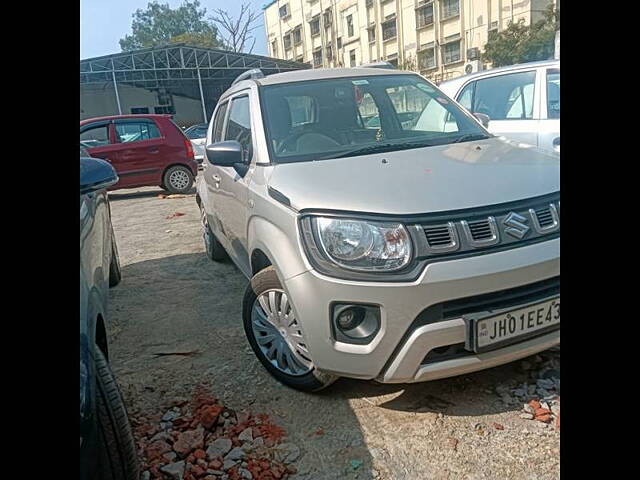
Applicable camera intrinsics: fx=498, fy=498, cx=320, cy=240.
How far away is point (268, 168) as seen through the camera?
8.87ft

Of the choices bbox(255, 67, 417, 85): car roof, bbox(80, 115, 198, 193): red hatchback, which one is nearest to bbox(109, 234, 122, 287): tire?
bbox(255, 67, 417, 85): car roof

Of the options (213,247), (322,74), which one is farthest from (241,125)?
(213,247)

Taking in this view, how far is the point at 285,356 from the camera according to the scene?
2.53 meters

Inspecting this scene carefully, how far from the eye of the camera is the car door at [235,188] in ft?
9.83

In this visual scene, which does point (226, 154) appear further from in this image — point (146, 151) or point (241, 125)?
point (146, 151)

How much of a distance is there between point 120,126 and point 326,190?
8.69 meters

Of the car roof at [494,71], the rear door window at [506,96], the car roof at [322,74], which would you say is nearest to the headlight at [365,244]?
the car roof at [322,74]

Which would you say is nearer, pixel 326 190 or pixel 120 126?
pixel 326 190

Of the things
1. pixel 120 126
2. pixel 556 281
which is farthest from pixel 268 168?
pixel 120 126

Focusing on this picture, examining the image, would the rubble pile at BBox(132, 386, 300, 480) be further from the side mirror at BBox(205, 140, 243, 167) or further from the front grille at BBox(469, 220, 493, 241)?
the side mirror at BBox(205, 140, 243, 167)

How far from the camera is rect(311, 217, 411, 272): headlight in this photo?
2004 millimetres

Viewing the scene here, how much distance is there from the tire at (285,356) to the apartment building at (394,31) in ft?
12.8

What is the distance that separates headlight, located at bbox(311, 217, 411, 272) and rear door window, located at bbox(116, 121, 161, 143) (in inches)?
345
